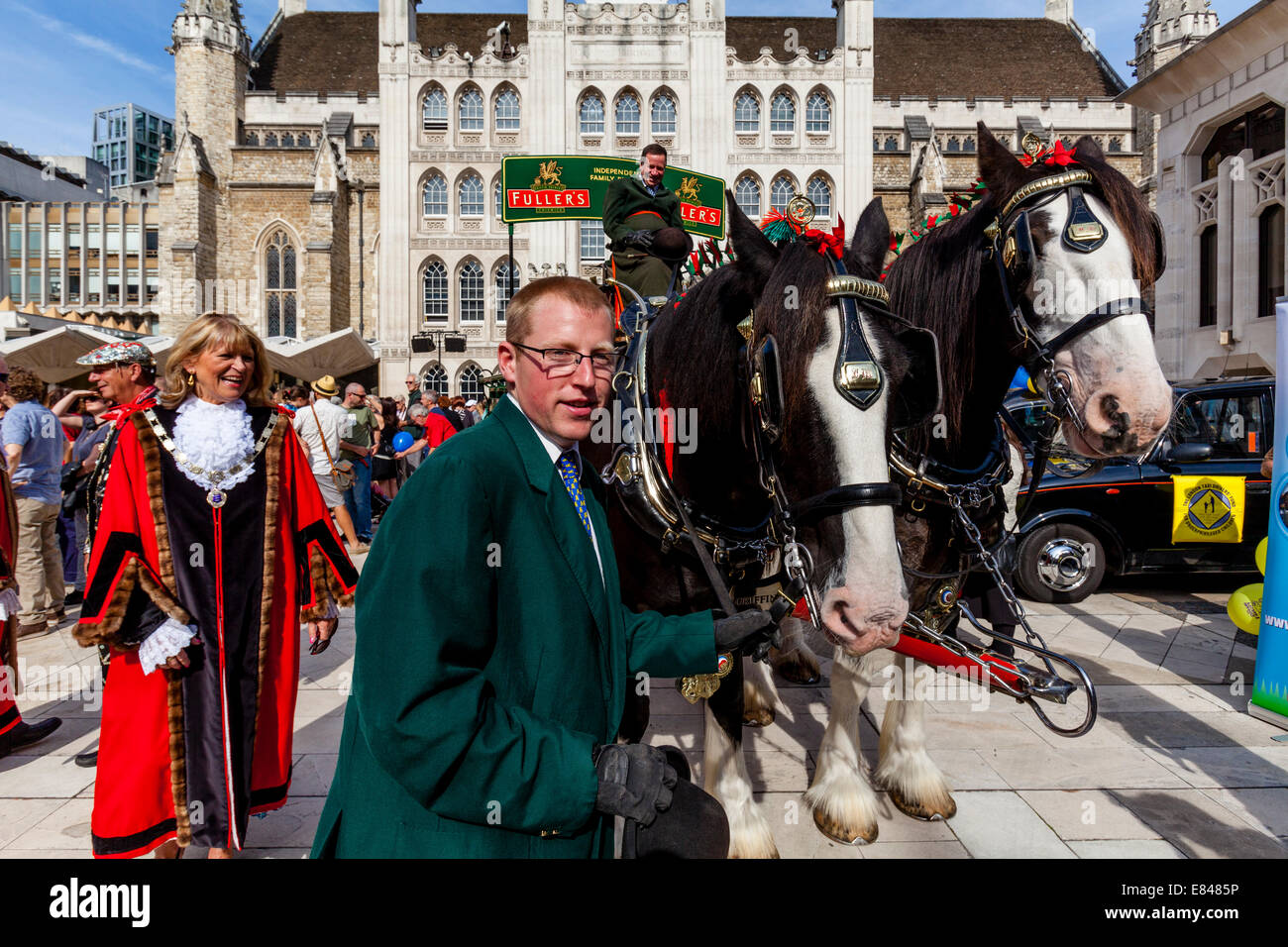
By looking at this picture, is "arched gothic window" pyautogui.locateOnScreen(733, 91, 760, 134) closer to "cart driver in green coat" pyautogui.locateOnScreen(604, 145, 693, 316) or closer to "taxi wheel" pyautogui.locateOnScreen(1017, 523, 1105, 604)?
"taxi wheel" pyautogui.locateOnScreen(1017, 523, 1105, 604)

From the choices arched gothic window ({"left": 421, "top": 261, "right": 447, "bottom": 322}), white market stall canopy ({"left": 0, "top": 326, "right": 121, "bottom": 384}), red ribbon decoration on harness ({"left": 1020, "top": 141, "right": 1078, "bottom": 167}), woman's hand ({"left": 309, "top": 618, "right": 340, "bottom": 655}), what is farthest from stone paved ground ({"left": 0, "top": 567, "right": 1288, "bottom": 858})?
arched gothic window ({"left": 421, "top": 261, "right": 447, "bottom": 322})

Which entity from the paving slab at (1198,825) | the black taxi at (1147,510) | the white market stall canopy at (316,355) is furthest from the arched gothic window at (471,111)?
the paving slab at (1198,825)

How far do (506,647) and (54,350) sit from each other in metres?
14.0

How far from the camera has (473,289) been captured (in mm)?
32688

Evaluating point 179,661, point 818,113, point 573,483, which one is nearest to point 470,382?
point 818,113

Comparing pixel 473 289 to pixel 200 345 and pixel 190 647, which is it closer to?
pixel 200 345

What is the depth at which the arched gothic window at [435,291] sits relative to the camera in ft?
107

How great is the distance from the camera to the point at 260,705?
310cm

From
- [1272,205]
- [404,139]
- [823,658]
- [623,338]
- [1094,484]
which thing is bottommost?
[823,658]

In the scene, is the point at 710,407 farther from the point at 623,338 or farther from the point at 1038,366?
the point at 1038,366

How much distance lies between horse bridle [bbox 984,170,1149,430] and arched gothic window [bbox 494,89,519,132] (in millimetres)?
33624

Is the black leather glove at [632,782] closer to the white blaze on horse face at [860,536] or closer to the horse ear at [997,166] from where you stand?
the white blaze on horse face at [860,536]
